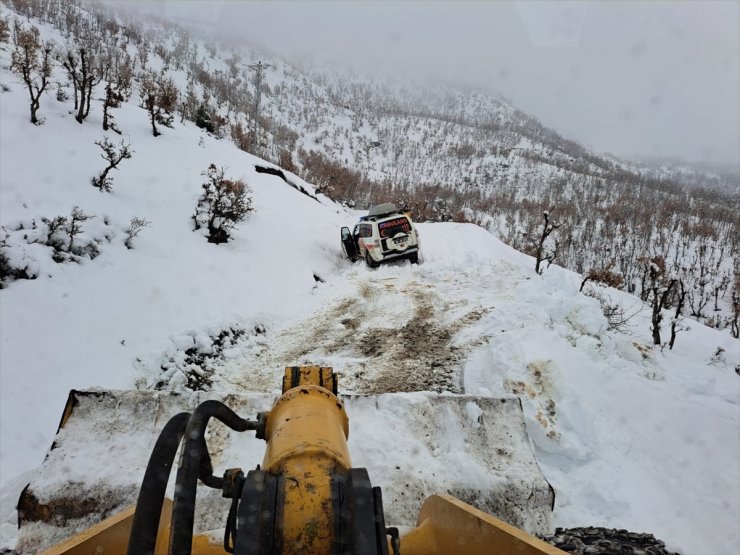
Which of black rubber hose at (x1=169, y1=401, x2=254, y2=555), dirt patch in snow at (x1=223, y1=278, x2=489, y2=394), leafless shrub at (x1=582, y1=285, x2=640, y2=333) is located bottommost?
dirt patch in snow at (x1=223, y1=278, x2=489, y2=394)

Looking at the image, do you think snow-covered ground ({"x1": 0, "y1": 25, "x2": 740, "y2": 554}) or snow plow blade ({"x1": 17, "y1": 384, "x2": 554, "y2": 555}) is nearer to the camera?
snow plow blade ({"x1": 17, "y1": 384, "x2": 554, "y2": 555})

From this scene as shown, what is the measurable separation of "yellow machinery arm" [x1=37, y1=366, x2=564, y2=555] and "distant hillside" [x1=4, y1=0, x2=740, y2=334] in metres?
15.4

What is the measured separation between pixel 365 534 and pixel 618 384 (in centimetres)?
518

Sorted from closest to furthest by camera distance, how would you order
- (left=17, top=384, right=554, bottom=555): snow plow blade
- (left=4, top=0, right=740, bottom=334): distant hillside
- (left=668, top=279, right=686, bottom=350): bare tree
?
(left=17, top=384, right=554, bottom=555): snow plow blade → (left=668, top=279, right=686, bottom=350): bare tree → (left=4, top=0, right=740, bottom=334): distant hillside

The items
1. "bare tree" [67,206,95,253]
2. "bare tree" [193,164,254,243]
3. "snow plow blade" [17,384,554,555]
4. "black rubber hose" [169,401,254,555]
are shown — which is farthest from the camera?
"bare tree" [193,164,254,243]

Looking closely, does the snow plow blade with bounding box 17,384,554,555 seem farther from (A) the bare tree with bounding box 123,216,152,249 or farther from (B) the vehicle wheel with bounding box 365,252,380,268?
(B) the vehicle wheel with bounding box 365,252,380,268

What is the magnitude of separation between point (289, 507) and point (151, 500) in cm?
37

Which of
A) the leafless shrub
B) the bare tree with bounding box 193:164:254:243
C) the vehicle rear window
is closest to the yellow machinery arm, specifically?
the leafless shrub

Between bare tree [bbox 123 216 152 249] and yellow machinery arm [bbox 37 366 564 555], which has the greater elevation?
yellow machinery arm [bbox 37 366 564 555]

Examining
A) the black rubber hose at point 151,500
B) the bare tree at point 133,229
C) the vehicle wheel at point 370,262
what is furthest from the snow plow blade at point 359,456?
the vehicle wheel at point 370,262

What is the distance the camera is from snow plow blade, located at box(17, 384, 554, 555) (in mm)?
3168

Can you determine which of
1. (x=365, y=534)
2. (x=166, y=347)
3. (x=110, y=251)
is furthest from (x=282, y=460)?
(x=110, y=251)

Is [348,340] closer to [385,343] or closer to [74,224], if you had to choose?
[385,343]

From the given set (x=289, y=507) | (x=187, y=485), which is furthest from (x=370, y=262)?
(x=187, y=485)
